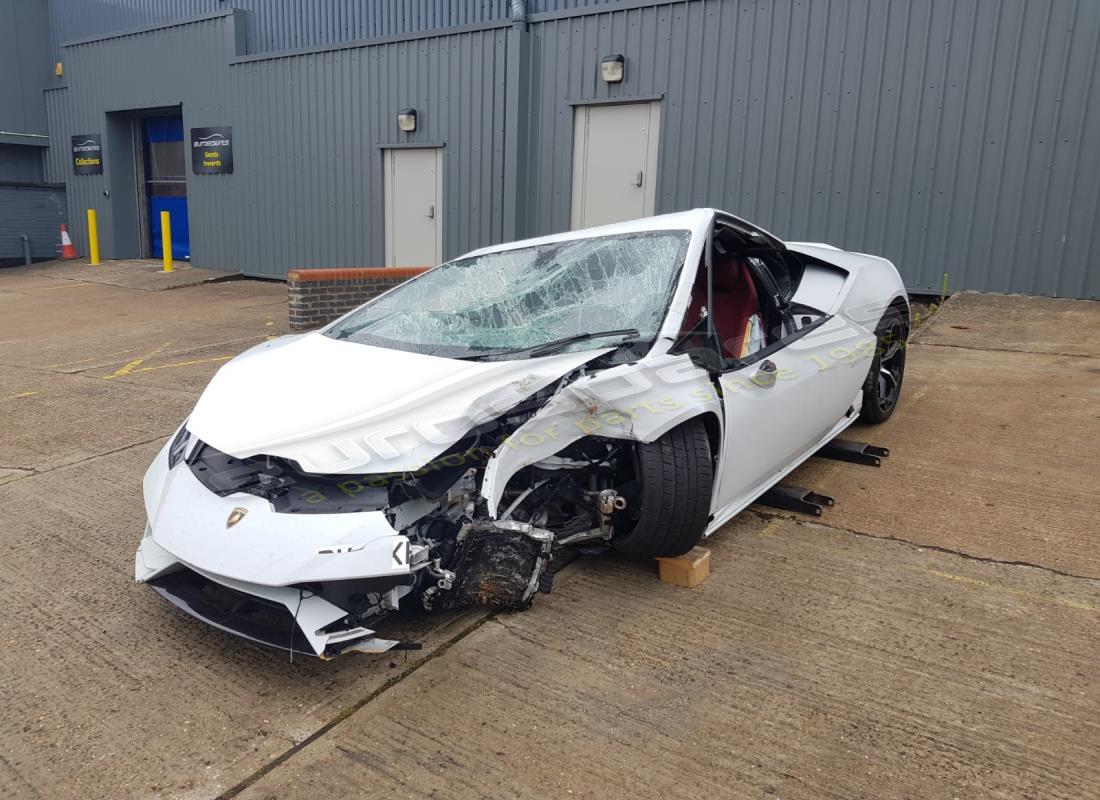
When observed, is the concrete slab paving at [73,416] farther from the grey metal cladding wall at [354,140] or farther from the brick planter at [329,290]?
the grey metal cladding wall at [354,140]

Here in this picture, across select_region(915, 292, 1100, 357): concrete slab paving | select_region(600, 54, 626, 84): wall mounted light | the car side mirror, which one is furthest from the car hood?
select_region(600, 54, 626, 84): wall mounted light

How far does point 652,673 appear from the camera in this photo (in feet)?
8.89

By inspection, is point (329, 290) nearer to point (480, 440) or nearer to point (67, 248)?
point (480, 440)

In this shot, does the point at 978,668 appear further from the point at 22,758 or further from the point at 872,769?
the point at 22,758

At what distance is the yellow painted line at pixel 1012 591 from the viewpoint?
3.08 m

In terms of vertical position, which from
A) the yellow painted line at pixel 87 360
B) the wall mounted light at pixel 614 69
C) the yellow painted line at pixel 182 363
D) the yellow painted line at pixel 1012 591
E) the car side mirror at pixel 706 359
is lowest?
the yellow painted line at pixel 87 360

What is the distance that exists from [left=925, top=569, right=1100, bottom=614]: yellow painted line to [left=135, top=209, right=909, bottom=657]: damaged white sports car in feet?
2.76

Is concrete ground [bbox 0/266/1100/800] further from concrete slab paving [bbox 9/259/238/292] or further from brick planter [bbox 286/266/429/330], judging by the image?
concrete slab paving [bbox 9/259/238/292]

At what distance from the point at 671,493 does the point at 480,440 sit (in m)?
0.74

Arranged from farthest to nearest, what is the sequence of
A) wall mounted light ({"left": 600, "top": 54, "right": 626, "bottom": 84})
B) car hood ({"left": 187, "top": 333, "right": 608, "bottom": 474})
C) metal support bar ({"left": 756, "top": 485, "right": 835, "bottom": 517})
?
wall mounted light ({"left": 600, "top": 54, "right": 626, "bottom": 84}), metal support bar ({"left": 756, "top": 485, "right": 835, "bottom": 517}), car hood ({"left": 187, "top": 333, "right": 608, "bottom": 474})

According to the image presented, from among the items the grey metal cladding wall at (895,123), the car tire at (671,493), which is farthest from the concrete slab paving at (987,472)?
the grey metal cladding wall at (895,123)

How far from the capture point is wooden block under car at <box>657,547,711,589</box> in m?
3.27

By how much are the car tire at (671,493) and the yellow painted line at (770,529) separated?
0.72m

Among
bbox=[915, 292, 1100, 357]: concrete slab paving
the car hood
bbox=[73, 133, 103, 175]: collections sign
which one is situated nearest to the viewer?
the car hood
